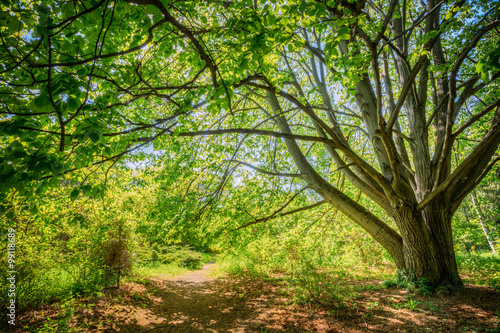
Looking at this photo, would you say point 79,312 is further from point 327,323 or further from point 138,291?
point 327,323

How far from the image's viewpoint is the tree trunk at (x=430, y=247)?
4.32 m

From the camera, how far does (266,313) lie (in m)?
5.02

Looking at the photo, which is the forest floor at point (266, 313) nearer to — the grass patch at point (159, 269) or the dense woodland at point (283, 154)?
the dense woodland at point (283, 154)

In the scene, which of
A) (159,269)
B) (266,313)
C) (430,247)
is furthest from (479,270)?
(159,269)

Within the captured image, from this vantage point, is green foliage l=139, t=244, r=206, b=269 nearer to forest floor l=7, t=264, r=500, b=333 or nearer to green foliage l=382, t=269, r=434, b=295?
forest floor l=7, t=264, r=500, b=333

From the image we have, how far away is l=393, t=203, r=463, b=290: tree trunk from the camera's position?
4324 mm

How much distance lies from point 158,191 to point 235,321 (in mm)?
3542

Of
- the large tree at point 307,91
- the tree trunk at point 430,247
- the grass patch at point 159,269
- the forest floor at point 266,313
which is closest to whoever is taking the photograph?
the large tree at point 307,91

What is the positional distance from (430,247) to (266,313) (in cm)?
381

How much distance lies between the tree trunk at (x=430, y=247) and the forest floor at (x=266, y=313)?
36 cm

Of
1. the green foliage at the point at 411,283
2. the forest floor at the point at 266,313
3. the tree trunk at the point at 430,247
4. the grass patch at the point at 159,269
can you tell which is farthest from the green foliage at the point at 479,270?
the grass patch at the point at 159,269

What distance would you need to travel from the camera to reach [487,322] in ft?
10.6

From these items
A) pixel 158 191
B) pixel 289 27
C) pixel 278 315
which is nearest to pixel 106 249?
pixel 158 191

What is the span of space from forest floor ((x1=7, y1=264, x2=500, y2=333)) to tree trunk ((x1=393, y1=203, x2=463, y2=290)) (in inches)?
14.2
